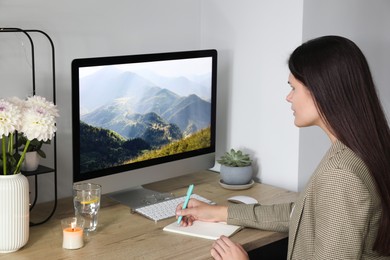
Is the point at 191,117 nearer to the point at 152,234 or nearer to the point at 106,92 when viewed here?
the point at 106,92

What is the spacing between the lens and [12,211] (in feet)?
5.82

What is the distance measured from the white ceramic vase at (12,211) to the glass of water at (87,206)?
212mm

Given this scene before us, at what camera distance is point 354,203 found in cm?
160

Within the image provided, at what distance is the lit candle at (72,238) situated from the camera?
71.7 inches

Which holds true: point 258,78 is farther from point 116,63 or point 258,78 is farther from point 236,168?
point 116,63

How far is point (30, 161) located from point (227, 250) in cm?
64

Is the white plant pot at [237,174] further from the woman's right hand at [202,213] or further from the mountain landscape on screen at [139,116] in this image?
the woman's right hand at [202,213]

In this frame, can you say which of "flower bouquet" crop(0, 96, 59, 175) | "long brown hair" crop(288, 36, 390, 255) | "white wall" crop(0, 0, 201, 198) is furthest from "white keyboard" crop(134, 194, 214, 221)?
"long brown hair" crop(288, 36, 390, 255)

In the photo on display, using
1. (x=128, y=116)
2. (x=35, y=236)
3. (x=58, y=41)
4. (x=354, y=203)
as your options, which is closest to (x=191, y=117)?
(x=128, y=116)

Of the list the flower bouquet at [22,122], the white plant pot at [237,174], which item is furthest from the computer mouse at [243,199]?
the flower bouquet at [22,122]

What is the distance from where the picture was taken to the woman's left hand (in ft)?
5.87

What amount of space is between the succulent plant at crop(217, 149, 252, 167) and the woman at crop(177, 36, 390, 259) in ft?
2.35

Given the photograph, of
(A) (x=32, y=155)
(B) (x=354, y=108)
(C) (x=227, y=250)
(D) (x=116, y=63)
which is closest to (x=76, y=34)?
(D) (x=116, y=63)

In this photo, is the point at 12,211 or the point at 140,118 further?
the point at 140,118
